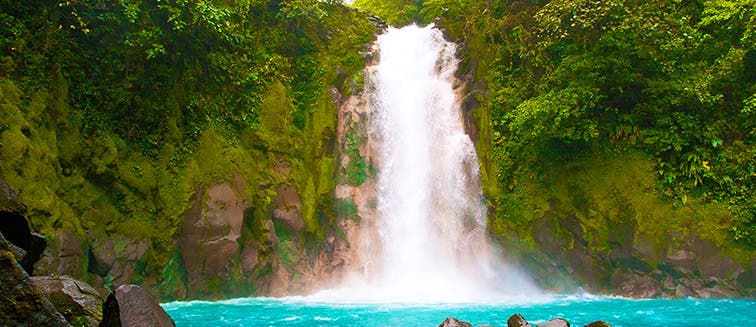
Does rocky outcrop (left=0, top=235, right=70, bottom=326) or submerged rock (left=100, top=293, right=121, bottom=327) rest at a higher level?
rocky outcrop (left=0, top=235, right=70, bottom=326)

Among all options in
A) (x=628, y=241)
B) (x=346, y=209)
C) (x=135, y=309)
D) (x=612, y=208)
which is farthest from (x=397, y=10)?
(x=135, y=309)

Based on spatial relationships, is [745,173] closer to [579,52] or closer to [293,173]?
[579,52]

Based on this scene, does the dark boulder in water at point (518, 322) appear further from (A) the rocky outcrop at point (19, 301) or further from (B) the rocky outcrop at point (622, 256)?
(B) the rocky outcrop at point (622, 256)

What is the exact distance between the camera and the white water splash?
1398cm

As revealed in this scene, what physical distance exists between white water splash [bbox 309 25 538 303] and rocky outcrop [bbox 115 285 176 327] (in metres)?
6.77

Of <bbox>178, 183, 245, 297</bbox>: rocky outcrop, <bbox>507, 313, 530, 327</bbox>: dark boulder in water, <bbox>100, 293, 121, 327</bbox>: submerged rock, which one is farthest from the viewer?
<bbox>178, 183, 245, 297</bbox>: rocky outcrop

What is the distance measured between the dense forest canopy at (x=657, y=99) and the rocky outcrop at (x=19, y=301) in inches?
466

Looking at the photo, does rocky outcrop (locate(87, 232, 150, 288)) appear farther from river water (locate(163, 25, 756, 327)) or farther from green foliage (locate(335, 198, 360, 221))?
green foliage (locate(335, 198, 360, 221))

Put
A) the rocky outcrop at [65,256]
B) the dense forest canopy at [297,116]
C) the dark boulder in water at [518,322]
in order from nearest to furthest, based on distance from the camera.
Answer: the dark boulder in water at [518,322] < the rocky outcrop at [65,256] < the dense forest canopy at [297,116]

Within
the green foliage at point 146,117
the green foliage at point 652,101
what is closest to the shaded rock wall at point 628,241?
the green foliage at point 652,101

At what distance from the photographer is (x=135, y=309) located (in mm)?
5711

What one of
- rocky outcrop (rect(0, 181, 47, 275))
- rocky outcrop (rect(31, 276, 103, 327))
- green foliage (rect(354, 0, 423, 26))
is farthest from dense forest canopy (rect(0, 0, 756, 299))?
green foliage (rect(354, 0, 423, 26))

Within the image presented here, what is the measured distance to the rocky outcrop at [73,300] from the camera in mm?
3920

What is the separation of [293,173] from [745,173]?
11.8 m
